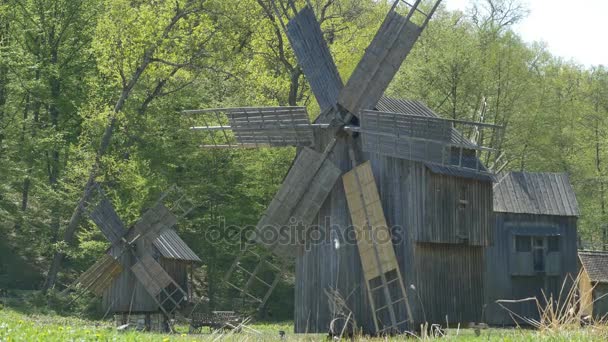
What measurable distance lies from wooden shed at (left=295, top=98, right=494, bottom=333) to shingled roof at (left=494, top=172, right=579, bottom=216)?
29.7 feet

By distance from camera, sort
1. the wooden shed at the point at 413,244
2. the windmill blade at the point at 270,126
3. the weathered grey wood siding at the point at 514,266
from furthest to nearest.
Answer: the weathered grey wood siding at the point at 514,266 < the windmill blade at the point at 270,126 < the wooden shed at the point at 413,244

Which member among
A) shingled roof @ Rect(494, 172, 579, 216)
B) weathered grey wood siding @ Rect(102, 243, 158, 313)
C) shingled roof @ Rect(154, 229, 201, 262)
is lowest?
weathered grey wood siding @ Rect(102, 243, 158, 313)

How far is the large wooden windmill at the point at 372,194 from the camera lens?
2697cm

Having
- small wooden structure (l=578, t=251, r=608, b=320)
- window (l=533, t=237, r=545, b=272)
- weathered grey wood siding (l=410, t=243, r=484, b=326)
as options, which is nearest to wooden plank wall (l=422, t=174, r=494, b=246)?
weathered grey wood siding (l=410, t=243, r=484, b=326)

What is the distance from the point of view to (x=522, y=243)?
1511 inches

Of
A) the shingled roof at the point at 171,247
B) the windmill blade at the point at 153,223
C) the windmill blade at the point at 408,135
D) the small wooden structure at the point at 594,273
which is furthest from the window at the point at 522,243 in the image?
the windmill blade at the point at 153,223

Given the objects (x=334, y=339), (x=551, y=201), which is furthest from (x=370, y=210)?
(x=551, y=201)

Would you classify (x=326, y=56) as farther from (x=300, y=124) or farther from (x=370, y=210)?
(x=370, y=210)

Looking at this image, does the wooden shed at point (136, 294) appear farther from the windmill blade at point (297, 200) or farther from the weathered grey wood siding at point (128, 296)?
the windmill blade at point (297, 200)

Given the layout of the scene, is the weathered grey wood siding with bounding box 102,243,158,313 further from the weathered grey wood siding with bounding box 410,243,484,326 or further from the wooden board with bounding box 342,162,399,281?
the weathered grey wood siding with bounding box 410,243,484,326

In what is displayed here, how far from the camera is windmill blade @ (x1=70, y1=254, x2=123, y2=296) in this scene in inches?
1492

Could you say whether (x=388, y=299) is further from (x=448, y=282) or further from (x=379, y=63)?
(x=379, y=63)

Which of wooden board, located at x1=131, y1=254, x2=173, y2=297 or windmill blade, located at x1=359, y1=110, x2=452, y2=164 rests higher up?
windmill blade, located at x1=359, y1=110, x2=452, y2=164

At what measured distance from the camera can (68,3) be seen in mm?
52344
